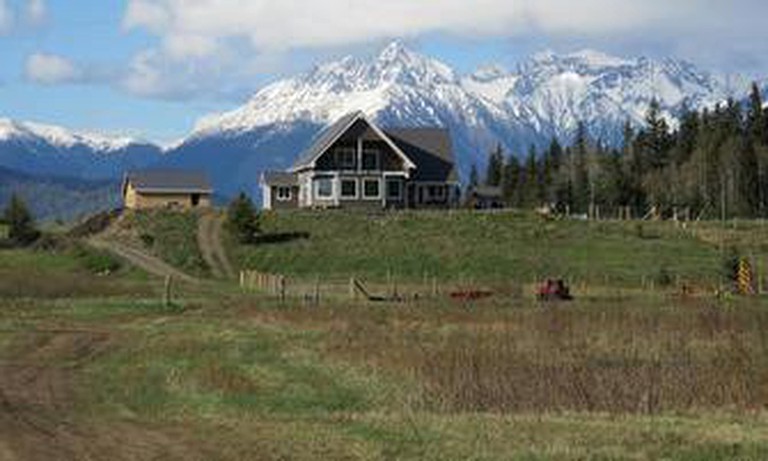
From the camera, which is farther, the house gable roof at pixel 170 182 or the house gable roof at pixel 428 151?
the house gable roof at pixel 170 182

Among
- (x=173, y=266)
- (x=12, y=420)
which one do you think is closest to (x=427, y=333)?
(x=12, y=420)

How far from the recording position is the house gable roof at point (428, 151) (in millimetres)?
111688

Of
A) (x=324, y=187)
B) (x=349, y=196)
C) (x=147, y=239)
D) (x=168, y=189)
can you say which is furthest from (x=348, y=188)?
(x=168, y=189)

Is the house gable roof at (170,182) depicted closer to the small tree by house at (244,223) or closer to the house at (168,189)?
the house at (168,189)

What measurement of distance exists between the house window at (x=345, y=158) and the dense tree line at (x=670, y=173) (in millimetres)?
32761

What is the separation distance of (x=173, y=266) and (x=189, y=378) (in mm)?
54945

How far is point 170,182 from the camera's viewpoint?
131125 millimetres

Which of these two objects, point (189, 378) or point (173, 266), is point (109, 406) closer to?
point (189, 378)

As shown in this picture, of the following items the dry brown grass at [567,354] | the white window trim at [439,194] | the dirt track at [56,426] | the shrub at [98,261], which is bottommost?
the dirt track at [56,426]

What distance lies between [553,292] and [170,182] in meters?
74.4

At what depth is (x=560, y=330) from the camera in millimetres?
40156

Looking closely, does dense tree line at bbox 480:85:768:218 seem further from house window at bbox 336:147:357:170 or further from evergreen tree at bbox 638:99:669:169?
house window at bbox 336:147:357:170

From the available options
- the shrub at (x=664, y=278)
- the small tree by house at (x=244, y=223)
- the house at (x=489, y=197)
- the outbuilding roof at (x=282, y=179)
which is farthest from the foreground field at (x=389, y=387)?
the house at (x=489, y=197)

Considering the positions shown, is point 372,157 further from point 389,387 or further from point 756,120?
point 389,387
